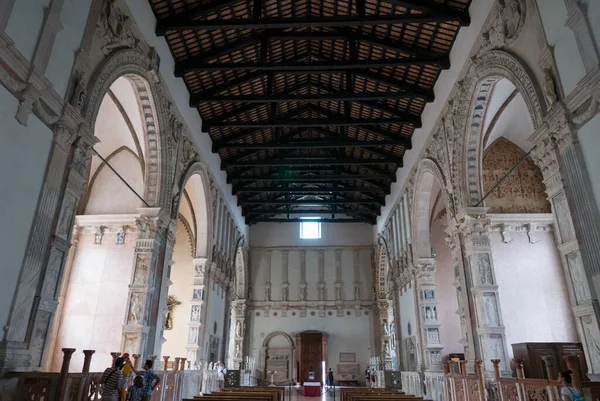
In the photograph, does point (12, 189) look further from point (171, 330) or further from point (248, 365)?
point (248, 365)

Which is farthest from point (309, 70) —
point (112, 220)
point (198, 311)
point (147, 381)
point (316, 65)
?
point (198, 311)

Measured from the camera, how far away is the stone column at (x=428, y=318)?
1464cm

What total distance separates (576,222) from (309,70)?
808 cm

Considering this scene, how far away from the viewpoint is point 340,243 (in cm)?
2691

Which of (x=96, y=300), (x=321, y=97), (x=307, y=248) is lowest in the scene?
(x=96, y=300)

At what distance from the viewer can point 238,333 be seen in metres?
24.7

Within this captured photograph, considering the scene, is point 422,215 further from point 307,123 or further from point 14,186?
point 14,186

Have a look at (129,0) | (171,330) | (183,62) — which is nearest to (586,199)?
(129,0)

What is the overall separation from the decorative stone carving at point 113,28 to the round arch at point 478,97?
8143mm

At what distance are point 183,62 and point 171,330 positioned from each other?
38.5ft

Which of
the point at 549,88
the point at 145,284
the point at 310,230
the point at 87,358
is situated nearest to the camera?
the point at 87,358

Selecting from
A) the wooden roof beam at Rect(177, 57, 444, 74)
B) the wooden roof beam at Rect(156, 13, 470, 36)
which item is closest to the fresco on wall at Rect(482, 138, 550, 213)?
the wooden roof beam at Rect(177, 57, 444, 74)

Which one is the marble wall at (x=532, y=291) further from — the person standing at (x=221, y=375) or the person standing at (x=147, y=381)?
the person standing at (x=221, y=375)

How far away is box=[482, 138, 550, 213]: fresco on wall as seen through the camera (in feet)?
44.5
